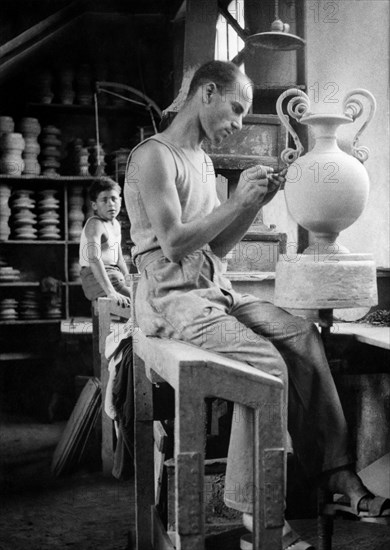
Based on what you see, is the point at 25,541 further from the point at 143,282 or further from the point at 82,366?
the point at 82,366

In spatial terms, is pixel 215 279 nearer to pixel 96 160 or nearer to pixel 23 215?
pixel 23 215

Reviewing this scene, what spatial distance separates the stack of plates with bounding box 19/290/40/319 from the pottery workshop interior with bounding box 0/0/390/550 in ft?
0.08

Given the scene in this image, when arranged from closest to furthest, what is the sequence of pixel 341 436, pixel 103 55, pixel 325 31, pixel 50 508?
1. pixel 341 436
2. pixel 50 508
3. pixel 325 31
4. pixel 103 55

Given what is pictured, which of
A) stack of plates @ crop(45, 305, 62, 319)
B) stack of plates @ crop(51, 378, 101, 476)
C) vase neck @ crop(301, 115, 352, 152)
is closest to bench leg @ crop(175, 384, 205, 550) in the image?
vase neck @ crop(301, 115, 352, 152)

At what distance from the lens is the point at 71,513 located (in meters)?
3.69

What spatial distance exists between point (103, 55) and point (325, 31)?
3.98m

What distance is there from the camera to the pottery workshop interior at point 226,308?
225 centimetres

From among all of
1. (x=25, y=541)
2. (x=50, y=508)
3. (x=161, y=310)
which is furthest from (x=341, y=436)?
(x=50, y=508)

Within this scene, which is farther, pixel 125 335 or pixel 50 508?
pixel 50 508

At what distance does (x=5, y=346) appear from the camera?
7.43 m

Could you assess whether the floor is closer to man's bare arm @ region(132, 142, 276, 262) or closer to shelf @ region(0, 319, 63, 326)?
man's bare arm @ region(132, 142, 276, 262)

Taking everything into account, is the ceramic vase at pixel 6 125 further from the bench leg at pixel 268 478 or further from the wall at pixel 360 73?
the bench leg at pixel 268 478

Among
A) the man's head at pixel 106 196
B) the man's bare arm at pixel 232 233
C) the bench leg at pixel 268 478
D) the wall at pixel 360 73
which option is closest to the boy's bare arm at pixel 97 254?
the man's head at pixel 106 196

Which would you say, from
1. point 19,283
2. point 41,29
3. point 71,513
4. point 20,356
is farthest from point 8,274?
point 71,513
